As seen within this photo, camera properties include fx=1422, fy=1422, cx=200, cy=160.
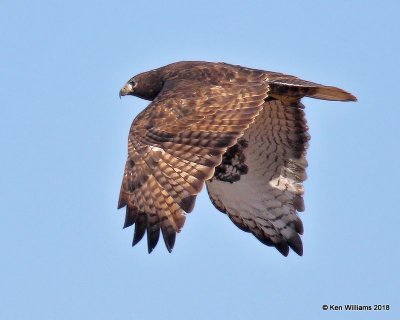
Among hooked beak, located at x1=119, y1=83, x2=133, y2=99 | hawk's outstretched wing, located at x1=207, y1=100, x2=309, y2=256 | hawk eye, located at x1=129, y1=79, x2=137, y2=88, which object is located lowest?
hawk's outstretched wing, located at x1=207, y1=100, x2=309, y2=256

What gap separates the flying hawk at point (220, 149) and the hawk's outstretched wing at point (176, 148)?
1cm

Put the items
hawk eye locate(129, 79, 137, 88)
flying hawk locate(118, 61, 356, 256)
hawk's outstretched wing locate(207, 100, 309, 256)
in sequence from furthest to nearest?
hawk eye locate(129, 79, 137, 88)
hawk's outstretched wing locate(207, 100, 309, 256)
flying hawk locate(118, 61, 356, 256)

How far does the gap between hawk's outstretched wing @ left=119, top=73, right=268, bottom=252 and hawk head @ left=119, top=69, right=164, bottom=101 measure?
1650 mm

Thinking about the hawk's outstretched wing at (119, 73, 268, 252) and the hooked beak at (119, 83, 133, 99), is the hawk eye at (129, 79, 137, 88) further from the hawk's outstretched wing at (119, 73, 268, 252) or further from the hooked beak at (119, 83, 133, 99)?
the hawk's outstretched wing at (119, 73, 268, 252)

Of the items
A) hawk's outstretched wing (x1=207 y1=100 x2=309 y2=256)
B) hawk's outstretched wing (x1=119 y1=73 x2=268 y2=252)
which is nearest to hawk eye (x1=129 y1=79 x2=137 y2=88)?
hawk's outstretched wing (x1=207 y1=100 x2=309 y2=256)

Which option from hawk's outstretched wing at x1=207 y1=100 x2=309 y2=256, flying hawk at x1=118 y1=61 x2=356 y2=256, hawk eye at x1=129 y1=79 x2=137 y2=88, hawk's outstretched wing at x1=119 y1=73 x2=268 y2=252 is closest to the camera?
hawk's outstretched wing at x1=119 y1=73 x2=268 y2=252

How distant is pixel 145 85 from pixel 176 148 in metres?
2.76

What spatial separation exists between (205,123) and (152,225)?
130cm

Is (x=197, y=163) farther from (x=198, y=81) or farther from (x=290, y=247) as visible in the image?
(x=290, y=247)

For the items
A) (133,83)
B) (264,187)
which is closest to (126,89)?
(133,83)

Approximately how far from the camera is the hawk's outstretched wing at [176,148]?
1434 cm

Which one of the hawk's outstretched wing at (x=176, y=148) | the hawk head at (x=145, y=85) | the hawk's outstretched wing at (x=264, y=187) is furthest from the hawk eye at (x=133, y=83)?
the hawk's outstretched wing at (x=176, y=148)

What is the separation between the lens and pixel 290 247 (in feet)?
56.9

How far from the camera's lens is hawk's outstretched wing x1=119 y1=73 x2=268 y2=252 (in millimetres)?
14344
